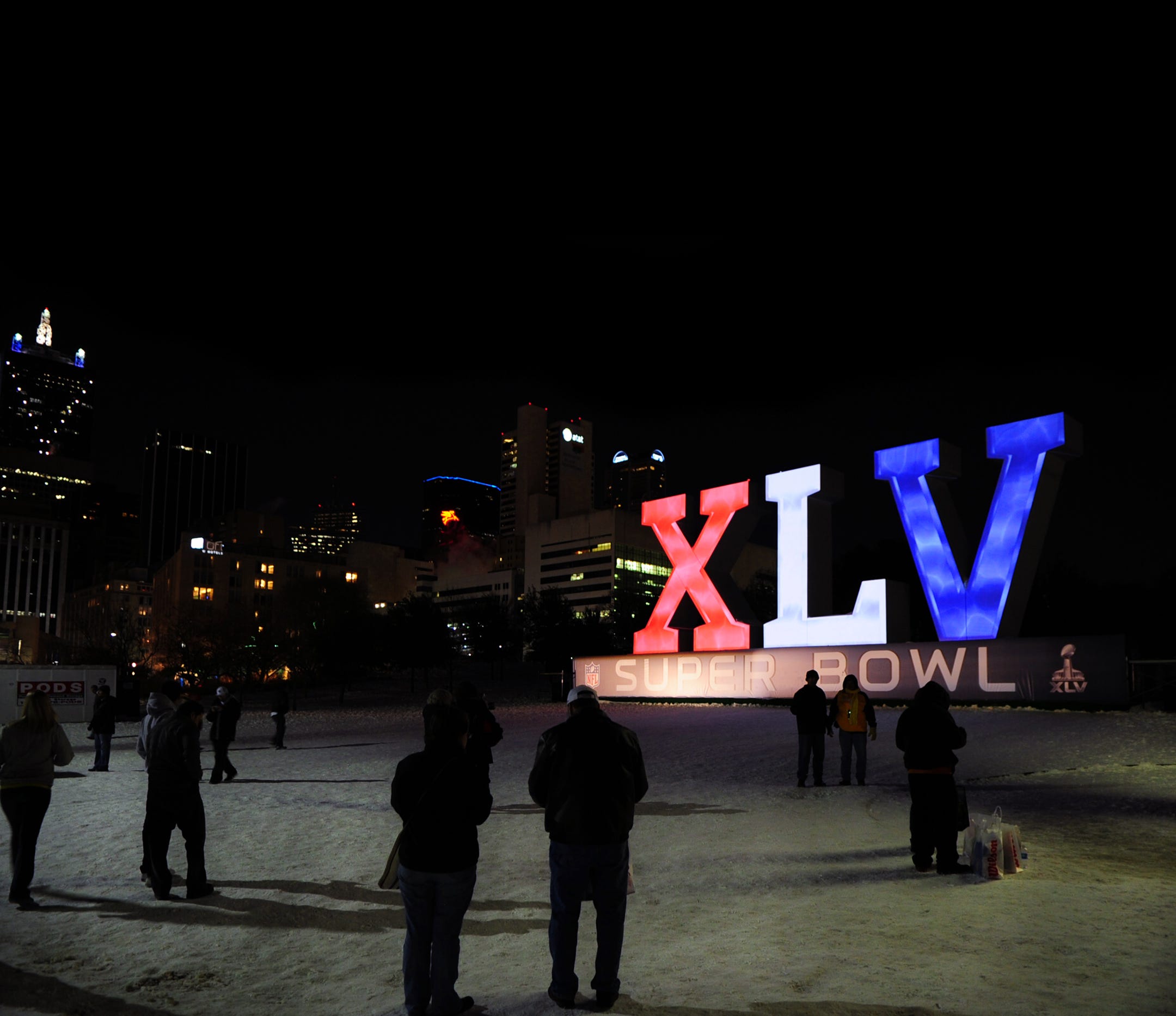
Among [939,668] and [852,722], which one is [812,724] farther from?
[939,668]

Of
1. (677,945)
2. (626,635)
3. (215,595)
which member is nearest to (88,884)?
(677,945)

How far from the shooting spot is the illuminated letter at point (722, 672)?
34531 mm

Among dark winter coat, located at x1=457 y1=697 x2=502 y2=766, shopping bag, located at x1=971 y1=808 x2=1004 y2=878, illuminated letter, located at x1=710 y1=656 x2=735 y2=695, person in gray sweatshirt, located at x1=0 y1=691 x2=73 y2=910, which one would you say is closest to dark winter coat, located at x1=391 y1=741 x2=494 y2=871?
dark winter coat, located at x1=457 y1=697 x2=502 y2=766

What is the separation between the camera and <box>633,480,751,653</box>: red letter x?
1378 inches

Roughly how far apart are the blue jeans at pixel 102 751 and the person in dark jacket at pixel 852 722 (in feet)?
45.4

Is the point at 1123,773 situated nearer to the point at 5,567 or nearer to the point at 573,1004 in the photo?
the point at 573,1004

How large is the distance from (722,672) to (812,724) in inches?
827

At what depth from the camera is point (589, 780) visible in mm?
5344

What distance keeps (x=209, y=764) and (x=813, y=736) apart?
12.9 metres

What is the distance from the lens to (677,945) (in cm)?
641

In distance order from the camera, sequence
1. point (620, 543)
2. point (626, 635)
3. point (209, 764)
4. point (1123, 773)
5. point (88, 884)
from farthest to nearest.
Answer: point (620, 543) → point (626, 635) → point (209, 764) → point (1123, 773) → point (88, 884)

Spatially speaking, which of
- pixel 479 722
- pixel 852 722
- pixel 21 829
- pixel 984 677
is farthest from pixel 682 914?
pixel 984 677

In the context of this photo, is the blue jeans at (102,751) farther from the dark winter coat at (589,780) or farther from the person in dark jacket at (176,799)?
the dark winter coat at (589,780)

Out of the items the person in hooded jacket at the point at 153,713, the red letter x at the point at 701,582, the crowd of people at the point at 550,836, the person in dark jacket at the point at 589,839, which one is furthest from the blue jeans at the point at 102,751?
the red letter x at the point at 701,582
